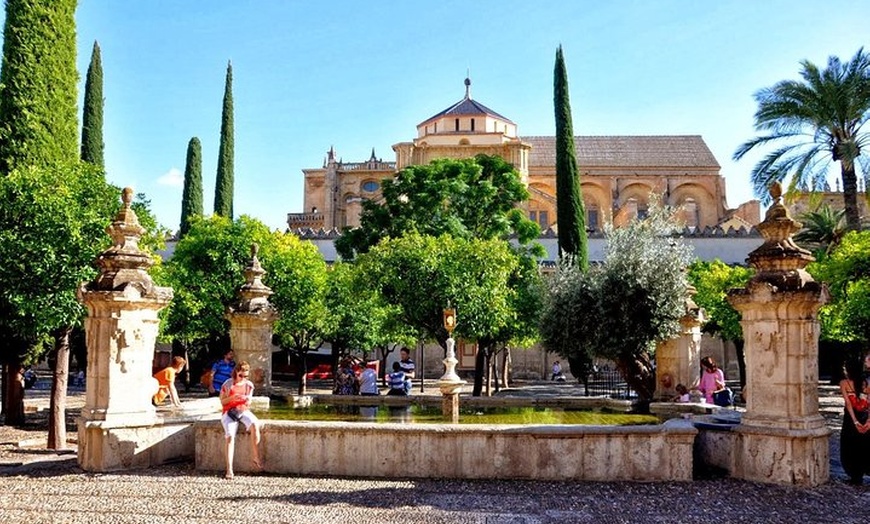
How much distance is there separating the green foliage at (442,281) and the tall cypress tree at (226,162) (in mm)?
21182

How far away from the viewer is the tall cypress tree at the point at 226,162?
1500 inches

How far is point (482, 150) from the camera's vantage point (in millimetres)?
50812

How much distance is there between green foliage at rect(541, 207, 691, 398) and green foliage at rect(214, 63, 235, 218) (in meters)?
26.3

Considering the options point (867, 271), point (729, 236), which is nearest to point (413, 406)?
point (867, 271)

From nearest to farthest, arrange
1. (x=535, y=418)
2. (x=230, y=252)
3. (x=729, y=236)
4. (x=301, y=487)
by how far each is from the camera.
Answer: (x=301, y=487) → (x=535, y=418) → (x=230, y=252) → (x=729, y=236)

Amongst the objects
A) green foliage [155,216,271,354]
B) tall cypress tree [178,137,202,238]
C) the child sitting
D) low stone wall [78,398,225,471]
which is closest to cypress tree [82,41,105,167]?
tall cypress tree [178,137,202,238]

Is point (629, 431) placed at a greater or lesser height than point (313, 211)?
lesser

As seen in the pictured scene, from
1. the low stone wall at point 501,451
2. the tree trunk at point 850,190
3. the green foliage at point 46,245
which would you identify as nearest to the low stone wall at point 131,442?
the low stone wall at point 501,451

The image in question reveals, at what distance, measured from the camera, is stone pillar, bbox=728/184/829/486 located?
805cm

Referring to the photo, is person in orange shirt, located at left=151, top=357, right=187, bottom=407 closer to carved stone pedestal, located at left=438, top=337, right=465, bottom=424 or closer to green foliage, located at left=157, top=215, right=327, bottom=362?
carved stone pedestal, located at left=438, top=337, right=465, bottom=424

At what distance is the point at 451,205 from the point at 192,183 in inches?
686

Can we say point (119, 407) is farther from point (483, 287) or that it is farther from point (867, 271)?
point (867, 271)

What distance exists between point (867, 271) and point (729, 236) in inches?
836

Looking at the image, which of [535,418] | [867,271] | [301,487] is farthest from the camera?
[867,271]
